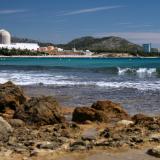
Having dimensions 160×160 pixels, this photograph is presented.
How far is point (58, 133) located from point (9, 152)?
8.33 ft

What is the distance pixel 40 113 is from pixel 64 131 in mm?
2030

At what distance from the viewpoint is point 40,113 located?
48.3 feet

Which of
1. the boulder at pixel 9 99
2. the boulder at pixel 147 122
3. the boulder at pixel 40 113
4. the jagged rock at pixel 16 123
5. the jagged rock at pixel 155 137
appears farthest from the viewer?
the boulder at pixel 9 99

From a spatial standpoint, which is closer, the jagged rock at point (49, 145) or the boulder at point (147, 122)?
the jagged rock at point (49, 145)

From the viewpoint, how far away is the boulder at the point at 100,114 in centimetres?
1588

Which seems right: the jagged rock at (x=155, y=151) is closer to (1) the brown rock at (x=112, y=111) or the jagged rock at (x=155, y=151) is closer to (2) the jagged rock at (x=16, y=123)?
(2) the jagged rock at (x=16, y=123)

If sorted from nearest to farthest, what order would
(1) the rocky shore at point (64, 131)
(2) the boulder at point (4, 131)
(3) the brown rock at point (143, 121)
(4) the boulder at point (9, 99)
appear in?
(1) the rocky shore at point (64, 131) → (2) the boulder at point (4, 131) → (3) the brown rock at point (143, 121) → (4) the boulder at point (9, 99)

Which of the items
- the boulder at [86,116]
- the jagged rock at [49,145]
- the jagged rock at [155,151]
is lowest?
the boulder at [86,116]

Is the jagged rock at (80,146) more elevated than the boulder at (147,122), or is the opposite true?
the jagged rock at (80,146)

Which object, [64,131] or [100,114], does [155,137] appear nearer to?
[64,131]

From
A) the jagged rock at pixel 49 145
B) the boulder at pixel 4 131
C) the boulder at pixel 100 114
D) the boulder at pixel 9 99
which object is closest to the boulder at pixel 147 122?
the boulder at pixel 100 114

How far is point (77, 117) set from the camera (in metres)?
16.0

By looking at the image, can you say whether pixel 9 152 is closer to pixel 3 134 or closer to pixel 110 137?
pixel 3 134

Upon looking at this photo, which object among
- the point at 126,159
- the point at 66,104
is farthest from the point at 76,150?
the point at 66,104
